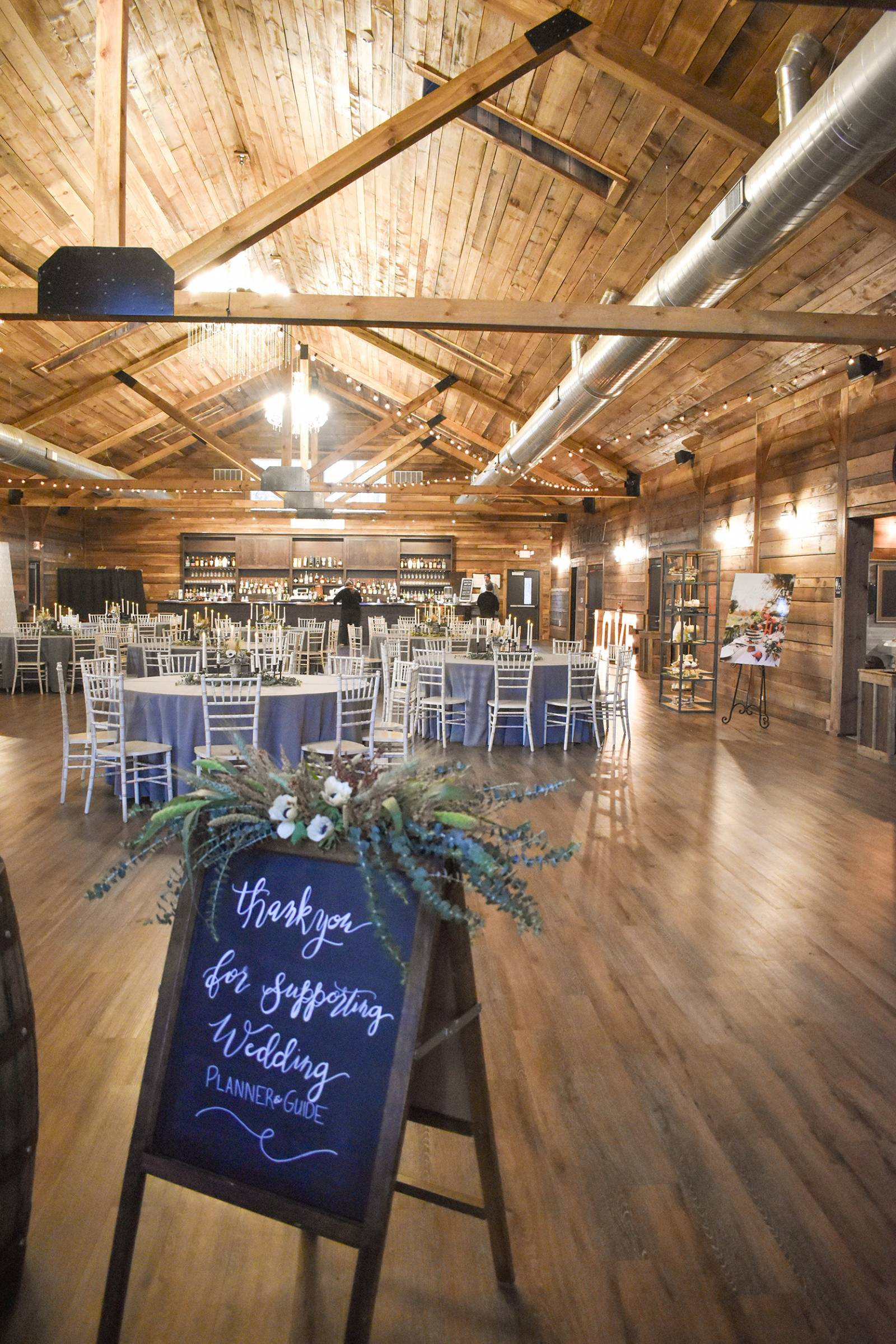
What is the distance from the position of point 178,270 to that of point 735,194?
386 centimetres

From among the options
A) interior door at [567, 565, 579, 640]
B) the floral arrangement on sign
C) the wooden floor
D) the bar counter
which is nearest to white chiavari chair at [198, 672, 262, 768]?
the wooden floor

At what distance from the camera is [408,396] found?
17281mm

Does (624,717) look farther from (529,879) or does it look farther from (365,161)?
(365,161)

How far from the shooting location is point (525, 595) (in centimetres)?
2281

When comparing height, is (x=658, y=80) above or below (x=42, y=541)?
above

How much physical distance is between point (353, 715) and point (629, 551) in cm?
A: 1116

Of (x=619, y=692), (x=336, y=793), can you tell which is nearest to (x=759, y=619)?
(x=619, y=692)

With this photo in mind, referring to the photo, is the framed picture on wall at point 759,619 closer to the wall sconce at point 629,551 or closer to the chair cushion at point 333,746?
the chair cushion at point 333,746

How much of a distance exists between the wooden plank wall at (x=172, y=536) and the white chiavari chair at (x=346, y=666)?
890 centimetres

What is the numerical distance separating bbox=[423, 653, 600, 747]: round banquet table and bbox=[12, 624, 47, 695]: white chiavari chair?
7.27 metres

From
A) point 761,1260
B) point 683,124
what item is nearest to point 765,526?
point 683,124

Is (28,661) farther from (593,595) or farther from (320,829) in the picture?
(320,829)

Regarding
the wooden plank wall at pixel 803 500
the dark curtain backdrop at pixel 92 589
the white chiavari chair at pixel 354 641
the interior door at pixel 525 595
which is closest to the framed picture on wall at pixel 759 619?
the wooden plank wall at pixel 803 500

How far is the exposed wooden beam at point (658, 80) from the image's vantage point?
17.7 feet
